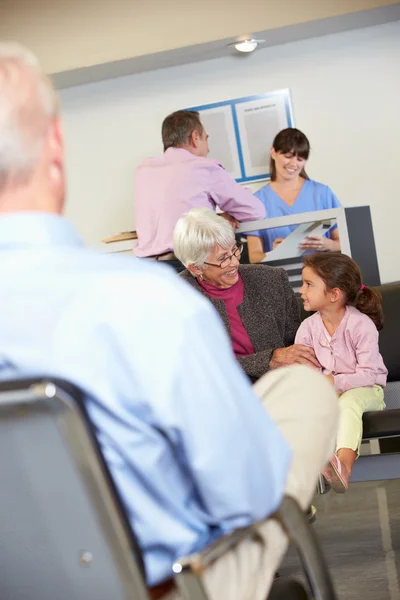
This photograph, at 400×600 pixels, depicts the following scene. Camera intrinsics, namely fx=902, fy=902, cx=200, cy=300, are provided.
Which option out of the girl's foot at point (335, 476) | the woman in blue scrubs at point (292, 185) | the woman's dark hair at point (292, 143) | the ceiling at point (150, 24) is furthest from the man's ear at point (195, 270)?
the ceiling at point (150, 24)

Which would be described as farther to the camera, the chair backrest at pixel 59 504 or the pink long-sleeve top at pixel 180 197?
the pink long-sleeve top at pixel 180 197

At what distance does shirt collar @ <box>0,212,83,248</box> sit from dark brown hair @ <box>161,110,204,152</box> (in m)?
3.08

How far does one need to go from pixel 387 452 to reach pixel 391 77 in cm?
402

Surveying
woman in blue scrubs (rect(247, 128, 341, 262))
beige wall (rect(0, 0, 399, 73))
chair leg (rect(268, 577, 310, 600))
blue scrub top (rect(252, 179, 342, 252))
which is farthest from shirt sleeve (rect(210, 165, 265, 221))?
chair leg (rect(268, 577, 310, 600))

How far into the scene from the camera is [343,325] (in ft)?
11.2

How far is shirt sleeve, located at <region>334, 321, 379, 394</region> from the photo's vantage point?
3283 millimetres

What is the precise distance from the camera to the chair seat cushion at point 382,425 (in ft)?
9.73

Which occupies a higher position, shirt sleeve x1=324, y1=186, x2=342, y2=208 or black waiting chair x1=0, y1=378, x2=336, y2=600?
shirt sleeve x1=324, y1=186, x2=342, y2=208

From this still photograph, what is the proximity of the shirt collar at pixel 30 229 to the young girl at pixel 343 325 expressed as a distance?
2235 mm

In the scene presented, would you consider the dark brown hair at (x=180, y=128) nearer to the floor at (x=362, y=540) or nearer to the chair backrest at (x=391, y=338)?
the chair backrest at (x=391, y=338)

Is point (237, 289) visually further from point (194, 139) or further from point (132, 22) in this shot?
point (132, 22)

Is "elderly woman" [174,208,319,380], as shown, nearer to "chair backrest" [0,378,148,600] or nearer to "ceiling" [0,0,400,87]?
"chair backrest" [0,378,148,600]

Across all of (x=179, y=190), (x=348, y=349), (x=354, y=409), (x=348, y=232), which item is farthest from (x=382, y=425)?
(x=179, y=190)

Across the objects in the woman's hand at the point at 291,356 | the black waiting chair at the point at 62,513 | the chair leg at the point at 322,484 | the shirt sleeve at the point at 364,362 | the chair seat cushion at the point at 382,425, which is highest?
the black waiting chair at the point at 62,513
